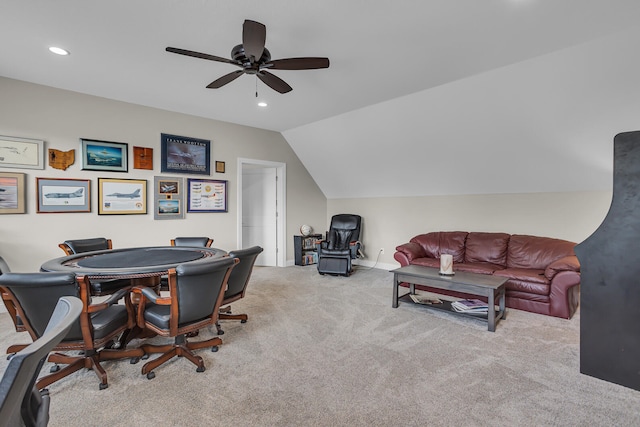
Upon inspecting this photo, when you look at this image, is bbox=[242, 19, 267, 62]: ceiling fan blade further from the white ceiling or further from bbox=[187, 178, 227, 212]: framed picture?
bbox=[187, 178, 227, 212]: framed picture

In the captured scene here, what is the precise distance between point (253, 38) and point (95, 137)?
3244 millimetres

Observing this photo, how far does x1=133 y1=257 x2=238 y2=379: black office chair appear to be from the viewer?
2191 mm

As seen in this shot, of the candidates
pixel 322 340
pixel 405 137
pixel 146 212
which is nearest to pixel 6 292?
pixel 322 340

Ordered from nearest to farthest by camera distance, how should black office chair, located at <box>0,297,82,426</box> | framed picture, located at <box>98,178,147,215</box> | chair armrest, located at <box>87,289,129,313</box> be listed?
black office chair, located at <box>0,297,82,426</box>
chair armrest, located at <box>87,289,129,313</box>
framed picture, located at <box>98,178,147,215</box>

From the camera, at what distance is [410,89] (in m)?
3.87

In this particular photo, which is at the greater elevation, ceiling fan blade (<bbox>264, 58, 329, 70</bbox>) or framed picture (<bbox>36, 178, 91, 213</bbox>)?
ceiling fan blade (<bbox>264, 58, 329, 70</bbox>)

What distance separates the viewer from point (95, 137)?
4160 mm

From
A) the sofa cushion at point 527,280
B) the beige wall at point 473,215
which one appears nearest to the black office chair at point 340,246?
the beige wall at point 473,215

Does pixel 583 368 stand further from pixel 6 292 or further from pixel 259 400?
pixel 6 292

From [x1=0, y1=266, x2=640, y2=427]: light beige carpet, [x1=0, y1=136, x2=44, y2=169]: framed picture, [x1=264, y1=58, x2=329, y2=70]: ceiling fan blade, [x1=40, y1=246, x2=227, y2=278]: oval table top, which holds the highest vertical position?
[x1=264, y1=58, x2=329, y2=70]: ceiling fan blade

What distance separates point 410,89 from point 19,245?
514 cm

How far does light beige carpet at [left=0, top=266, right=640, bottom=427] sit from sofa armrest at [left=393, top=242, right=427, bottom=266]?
1.35 m

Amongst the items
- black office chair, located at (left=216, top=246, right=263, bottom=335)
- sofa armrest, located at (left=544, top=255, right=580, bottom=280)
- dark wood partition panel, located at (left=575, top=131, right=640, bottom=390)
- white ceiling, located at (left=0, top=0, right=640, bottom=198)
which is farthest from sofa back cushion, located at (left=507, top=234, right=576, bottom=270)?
black office chair, located at (left=216, top=246, right=263, bottom=335)

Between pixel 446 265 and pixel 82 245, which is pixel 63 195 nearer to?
pixel 82 245
